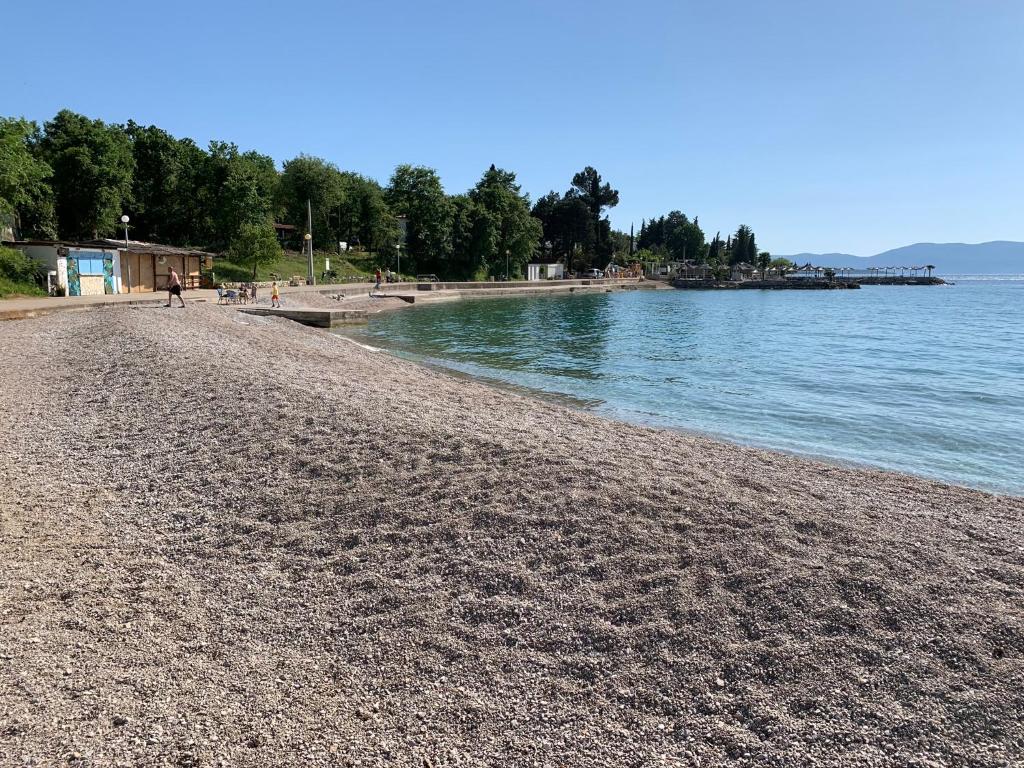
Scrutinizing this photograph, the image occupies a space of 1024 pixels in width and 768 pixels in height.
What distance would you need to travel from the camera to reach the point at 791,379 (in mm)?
22266

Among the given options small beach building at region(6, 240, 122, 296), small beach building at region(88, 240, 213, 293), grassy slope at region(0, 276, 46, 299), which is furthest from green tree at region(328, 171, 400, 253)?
grassy slope at region(0, 276, 46, 299)

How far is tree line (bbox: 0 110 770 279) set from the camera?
52.9m

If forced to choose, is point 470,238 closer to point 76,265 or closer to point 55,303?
point 76,265

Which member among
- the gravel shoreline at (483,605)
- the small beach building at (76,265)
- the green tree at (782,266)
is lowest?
the gravel shoreline at (483,605)

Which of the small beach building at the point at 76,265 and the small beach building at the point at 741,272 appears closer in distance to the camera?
the small beach building at the point at 76,265

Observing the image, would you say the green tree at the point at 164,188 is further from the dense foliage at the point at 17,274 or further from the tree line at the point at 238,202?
the dense foliage at the point at 17,274

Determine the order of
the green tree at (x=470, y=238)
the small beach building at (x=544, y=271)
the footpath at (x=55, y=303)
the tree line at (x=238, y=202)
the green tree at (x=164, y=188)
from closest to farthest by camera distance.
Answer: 1. the footpath at (x=55, y=303)
2. the tree line at (x=238, y=202)
3. the green tree at (x=164, y=188)
4. the green tree at (x=470, y=238)
5. the small beach building at (x=544, y=271)

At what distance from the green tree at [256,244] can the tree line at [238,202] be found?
0.40ft

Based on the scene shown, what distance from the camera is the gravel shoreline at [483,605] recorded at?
3854 mm

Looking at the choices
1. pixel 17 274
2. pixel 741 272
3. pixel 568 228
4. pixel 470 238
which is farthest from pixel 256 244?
pixel 741 272

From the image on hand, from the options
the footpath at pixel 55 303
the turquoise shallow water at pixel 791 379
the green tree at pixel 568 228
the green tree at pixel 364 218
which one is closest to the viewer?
the turquoise shallow water at pixel 791 379

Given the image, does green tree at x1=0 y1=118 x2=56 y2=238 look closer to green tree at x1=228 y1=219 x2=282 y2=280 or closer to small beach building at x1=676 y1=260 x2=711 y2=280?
green tree at x1=228 y1=219 x2=282 y2=280

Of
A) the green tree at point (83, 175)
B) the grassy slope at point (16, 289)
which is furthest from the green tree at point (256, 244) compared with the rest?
the grassy slope at point (16, 289)

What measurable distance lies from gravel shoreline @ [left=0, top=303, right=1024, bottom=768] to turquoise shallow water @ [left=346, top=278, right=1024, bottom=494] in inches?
153
